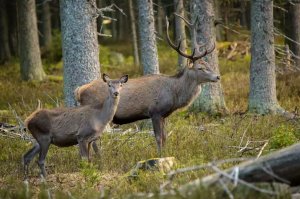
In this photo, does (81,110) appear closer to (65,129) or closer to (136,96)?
(65,129)

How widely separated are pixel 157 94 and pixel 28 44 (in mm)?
12713

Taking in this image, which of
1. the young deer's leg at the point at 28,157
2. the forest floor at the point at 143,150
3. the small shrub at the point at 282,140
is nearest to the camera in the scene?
the forest floor at the point at 143,150

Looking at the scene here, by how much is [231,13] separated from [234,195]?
33.6 metres

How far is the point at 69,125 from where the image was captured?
9.25 metres

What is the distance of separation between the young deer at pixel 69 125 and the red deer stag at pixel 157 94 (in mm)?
1316

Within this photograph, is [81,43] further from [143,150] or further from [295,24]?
[295,24]

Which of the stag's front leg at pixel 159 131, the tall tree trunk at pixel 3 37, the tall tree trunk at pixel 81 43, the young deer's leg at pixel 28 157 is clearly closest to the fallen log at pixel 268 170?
the young deer's leg at pixel 28 157

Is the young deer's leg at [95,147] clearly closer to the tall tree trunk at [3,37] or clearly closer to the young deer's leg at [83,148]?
the young deer's leg at [83,148]

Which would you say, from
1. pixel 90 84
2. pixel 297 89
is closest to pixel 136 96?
pixel 90 84

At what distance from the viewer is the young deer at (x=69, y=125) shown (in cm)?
905

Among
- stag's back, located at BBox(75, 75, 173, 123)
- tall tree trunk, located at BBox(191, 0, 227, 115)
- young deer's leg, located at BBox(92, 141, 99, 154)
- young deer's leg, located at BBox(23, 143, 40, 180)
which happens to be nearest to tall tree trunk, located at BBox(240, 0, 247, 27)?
tall tree trunk, located at BBox(191, 0, 227, 115)

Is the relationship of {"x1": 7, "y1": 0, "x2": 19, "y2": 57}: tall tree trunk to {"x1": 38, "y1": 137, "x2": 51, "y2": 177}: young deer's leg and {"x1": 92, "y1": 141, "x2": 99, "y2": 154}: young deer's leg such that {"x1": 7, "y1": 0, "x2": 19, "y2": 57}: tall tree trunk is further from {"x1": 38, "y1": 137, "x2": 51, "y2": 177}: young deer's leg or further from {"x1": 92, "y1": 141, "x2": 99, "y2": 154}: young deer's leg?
{"x1": 38, "y1": 137, "x2": 51, "y2": 177}: young deer's leg

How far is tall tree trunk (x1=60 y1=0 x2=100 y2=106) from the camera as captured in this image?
11805mm

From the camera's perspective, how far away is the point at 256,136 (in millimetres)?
11297
